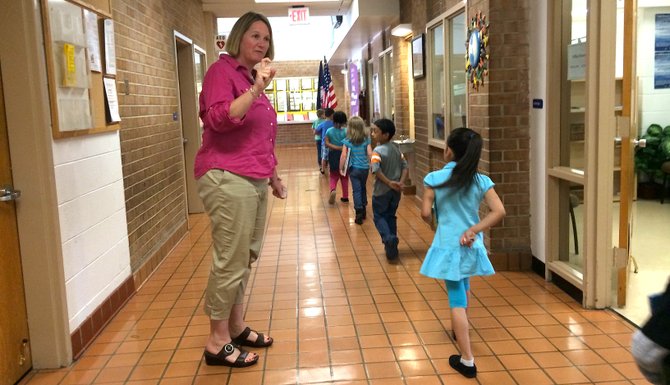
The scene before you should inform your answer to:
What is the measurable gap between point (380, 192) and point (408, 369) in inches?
101

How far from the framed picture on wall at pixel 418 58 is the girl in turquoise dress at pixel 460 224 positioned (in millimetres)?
4436

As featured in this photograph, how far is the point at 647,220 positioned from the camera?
6461mm

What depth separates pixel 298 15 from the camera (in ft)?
32.2

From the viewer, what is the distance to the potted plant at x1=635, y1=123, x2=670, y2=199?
7285mm

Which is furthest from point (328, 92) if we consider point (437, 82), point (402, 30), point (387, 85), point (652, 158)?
point (652, 158)

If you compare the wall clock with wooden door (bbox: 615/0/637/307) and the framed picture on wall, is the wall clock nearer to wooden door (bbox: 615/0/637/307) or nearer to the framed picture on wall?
wooden door (bbox: 615/0/637/307)

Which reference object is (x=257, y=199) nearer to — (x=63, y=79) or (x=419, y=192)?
(x=63, y=79)

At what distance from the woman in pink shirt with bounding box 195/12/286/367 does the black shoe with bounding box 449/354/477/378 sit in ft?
3.51

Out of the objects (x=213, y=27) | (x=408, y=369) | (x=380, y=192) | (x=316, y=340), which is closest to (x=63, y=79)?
(x=316, y=340)

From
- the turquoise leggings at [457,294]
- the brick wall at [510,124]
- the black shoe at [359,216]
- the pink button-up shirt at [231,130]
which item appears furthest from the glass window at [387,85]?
the turquoise leggings at [457,294]

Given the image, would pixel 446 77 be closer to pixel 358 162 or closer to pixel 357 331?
pixel 358 162

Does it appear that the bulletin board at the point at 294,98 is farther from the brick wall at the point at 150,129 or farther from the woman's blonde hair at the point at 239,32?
the woman's blonde hair at the point at 239,32

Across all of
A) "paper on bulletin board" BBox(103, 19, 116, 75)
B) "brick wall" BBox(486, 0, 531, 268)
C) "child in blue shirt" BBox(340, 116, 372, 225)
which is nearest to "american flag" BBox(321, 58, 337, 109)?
"child in blue shirt" BBox(340, 116, 372, 225)

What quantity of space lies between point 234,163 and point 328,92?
30.7 ft
